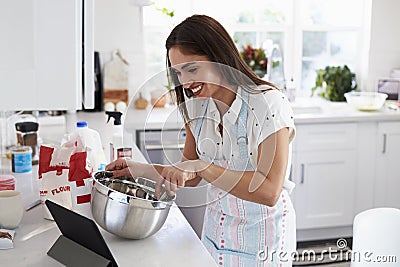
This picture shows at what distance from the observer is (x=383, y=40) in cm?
402

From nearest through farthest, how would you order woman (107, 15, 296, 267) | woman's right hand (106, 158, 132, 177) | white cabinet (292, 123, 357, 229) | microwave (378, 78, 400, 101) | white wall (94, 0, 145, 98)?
woman (107, 15, 296, 267), woman's right hand (106, 158, 132, 177), white cabinet (292, 123, 357, 229), white wall (94, 0, 145, 98), microwave (378, 78, 400, 101)

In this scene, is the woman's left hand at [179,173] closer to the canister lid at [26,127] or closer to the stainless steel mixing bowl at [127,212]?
the stainless steel mixing bowl at [127,212]

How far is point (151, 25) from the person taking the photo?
12.7 feet

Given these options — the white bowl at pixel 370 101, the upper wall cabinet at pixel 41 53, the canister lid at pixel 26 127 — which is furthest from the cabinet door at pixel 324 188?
the upper wall cabinet at pixel 41 53

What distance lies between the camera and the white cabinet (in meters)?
3.42

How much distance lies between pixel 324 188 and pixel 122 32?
1.61 meters

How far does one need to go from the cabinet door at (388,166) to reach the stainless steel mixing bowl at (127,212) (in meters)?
2.36

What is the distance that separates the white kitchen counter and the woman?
14cm

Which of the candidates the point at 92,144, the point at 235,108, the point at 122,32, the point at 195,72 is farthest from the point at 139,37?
the point at 195,72

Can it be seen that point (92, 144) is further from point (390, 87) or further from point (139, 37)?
point (390, 87)

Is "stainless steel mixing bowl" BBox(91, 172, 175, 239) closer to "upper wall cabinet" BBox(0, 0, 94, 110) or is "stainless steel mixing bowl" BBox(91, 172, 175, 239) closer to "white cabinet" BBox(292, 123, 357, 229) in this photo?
"upper wall cabinet" BBox(0, 0, 94, 110)

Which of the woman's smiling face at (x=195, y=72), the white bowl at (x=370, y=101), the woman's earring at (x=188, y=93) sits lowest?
the white bowl at (x=370, y=101)

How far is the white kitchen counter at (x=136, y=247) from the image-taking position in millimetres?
1364

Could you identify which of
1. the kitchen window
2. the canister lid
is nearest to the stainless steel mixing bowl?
the canister lid
